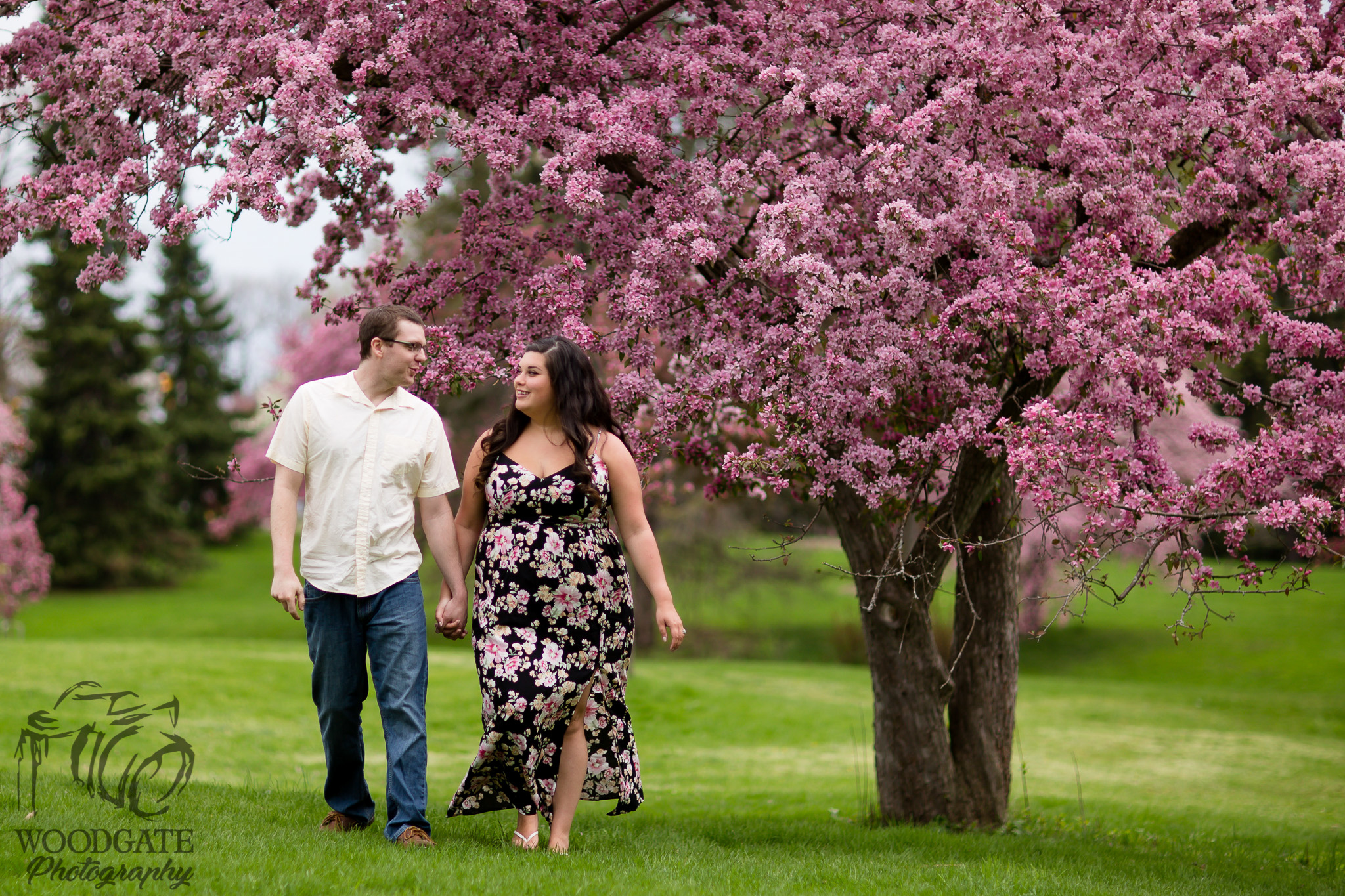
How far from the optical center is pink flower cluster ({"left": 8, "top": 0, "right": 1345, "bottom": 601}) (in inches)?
214

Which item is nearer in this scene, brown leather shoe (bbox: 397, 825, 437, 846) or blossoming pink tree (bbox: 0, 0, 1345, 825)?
brown leather shoe (bbox: 397, 825, 437, 846)

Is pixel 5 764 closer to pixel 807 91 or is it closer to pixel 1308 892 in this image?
pixel 807 91

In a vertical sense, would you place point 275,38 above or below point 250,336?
below

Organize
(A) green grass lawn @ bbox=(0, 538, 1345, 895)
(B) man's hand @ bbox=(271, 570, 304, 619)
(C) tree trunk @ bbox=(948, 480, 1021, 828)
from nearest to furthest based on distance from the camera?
1. (B) man's hand @ bbox=(271, 570, 304, 619)
2. (A) green grass lawn @ bbox=(0, 538, 1345, 895)
3. (C) tree trunk @ bbox=(948, 480, 1021, 828)

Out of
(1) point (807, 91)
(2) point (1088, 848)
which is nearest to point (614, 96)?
(1) point (807, 91)

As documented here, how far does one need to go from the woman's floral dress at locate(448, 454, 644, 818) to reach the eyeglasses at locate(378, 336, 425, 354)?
58 centimetres

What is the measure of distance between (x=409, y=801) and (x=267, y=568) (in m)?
39.0

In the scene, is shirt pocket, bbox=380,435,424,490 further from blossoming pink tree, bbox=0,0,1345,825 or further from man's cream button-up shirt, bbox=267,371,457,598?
blossoming pink tree, bbox=0,0,1345,825

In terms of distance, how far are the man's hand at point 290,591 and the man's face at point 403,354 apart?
933 mm

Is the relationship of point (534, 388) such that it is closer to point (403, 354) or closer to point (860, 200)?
point (403, 354)

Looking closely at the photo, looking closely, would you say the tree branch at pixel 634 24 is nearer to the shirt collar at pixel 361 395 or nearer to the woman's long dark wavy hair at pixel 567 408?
the woman's long dark wavy hair at pixel 567 408

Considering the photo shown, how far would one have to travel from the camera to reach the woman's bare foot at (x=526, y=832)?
4820 millimetres

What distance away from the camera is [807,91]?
5.92m

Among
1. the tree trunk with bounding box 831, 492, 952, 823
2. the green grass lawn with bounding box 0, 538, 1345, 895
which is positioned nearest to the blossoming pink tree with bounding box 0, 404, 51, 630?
the green grass lawn with bounding box 0, 538, 1345, 895
